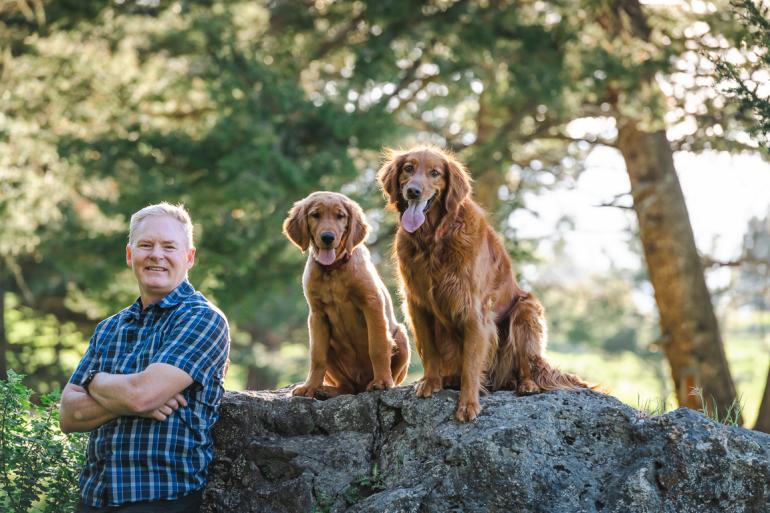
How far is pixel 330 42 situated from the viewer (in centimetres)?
1241

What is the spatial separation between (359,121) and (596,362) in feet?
54.6

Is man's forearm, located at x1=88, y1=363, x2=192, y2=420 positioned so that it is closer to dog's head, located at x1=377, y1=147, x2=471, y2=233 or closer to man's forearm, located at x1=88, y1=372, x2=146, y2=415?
man's forearm, located at x1=88, y1=372, x2=146, y2=415

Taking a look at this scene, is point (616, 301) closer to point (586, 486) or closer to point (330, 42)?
point (330, 42)

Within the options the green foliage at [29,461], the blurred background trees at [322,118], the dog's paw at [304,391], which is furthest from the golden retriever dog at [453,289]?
the blurred background trees at [322,118]

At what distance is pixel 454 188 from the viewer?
15.0ft

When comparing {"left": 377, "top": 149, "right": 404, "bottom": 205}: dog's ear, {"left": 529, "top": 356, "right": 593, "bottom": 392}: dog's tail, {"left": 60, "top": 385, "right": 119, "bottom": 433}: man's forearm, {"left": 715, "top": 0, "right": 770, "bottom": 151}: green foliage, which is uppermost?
{"left": 715, "top": 0, "right": 770, "bottom": 151}: green foliage

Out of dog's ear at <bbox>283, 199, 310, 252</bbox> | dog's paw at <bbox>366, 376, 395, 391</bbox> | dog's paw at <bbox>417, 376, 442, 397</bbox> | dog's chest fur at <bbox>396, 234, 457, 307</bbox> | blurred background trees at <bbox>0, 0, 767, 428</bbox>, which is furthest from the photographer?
blurred background trees at <bbox>0, 0, 767, 428</bbox>

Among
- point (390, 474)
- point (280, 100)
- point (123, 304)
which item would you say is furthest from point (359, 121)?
point (390, 474)

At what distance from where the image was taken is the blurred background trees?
10.3 meters

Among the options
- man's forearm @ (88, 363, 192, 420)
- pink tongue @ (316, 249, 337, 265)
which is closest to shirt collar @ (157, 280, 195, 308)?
man's forearm @ (88, 363, 192, 420)

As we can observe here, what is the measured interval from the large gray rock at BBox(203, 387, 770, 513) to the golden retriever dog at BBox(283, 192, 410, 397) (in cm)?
40

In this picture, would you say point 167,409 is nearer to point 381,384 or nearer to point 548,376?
point 381,384

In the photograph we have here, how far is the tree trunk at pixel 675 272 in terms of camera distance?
10656mm

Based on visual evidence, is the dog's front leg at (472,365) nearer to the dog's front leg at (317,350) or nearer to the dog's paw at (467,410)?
the dog's paw at (467,410)
